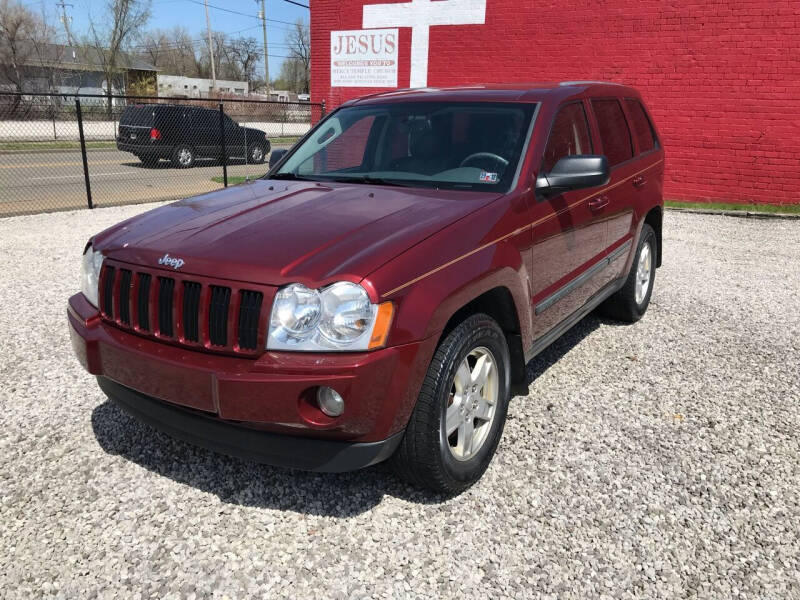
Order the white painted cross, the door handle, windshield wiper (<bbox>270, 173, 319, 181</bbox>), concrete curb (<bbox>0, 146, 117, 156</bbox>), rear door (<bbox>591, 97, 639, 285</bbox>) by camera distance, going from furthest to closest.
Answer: concrete curb (<bbox>0, 146, 117, 156</bbox>)
the white painted cross
rear door (<bbox>591, 97, 639, 285</bbox>)
the door handle
windshield wiper (<bbox>270, 173, 319, 181</bbox>)

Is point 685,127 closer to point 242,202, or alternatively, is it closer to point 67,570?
point 242,202

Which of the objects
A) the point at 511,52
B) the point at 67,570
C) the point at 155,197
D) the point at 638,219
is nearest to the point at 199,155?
the point at 155,197

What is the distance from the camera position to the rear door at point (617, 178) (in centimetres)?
447

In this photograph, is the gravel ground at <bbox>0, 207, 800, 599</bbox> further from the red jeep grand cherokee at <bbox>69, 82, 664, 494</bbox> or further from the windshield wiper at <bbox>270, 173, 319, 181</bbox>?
the windshield wiper at <bbox>270, 173, 319, 181</bbox>

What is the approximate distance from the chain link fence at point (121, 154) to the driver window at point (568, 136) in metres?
8.89

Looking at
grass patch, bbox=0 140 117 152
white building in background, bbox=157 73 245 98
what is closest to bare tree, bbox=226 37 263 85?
white building in background, bbox=157 73 245 98

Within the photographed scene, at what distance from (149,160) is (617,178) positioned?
16.6m

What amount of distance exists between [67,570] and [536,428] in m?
2.39

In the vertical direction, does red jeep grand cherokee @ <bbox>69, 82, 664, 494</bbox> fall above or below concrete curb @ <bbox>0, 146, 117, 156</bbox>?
above

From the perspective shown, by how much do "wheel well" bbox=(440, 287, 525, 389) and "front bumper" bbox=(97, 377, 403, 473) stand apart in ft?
1.98

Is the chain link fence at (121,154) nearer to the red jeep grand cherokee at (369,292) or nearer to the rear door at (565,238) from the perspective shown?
the red jeep grand cherokee at (369,292)

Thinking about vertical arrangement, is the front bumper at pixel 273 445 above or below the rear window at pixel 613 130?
below

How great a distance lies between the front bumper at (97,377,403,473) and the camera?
8.23ft

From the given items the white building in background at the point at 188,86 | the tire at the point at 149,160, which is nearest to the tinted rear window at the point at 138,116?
the tire at the point at 149,160
